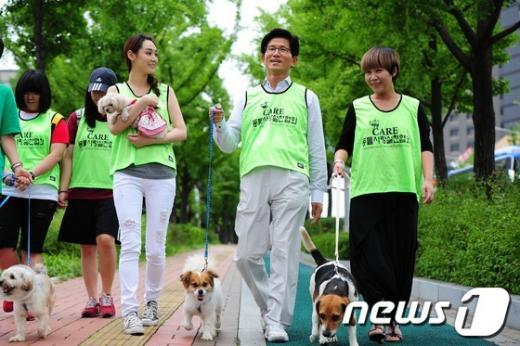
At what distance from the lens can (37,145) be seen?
580 cm

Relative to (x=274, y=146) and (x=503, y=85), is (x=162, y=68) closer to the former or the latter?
(x=503, y=85)

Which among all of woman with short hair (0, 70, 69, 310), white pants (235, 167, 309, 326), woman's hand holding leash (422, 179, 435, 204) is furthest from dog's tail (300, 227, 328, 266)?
woman with short hair (0, 70, 69, 310)

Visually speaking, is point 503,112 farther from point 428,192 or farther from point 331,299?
point 331,299

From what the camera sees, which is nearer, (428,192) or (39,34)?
(428,192)

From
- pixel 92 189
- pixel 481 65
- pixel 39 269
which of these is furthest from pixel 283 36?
pixel 481 65

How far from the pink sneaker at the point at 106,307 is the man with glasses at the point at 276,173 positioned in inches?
60.8

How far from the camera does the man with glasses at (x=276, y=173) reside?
16.5 ft

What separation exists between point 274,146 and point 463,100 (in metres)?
15.9

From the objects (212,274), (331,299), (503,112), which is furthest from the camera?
(503,112)

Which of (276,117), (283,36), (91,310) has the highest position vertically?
(283,36)

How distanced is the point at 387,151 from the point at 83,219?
2.84 m

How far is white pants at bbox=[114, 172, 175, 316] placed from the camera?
506 centimetres

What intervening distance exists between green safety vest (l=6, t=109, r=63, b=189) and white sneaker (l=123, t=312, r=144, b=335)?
152cm

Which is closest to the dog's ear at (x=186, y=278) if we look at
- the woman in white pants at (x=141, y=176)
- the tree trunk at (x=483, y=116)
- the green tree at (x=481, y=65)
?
the woman in white pants at (x=141, y=176)
